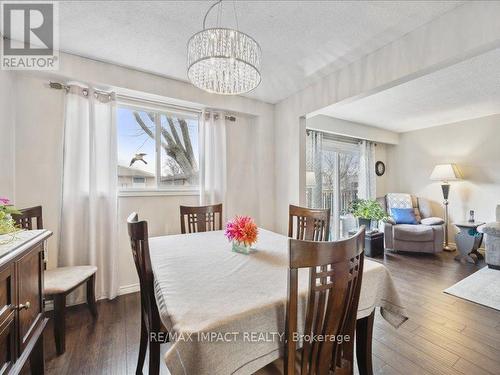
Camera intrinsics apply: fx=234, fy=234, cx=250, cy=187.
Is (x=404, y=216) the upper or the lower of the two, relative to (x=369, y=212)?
lower

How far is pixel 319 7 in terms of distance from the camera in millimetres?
1622

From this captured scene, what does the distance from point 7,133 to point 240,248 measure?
2.19m

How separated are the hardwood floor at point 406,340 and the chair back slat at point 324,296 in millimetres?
976

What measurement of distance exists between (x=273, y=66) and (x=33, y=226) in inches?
106

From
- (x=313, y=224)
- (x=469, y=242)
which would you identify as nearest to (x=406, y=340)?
(x=313, y=224)

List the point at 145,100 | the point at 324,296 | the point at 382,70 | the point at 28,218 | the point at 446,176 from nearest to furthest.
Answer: the point at 324,296
the point at 28,218
the point at 382,70
the point at 145,100
the point at 446,176

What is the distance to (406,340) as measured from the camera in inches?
70.7

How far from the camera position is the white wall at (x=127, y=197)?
7.04 ft

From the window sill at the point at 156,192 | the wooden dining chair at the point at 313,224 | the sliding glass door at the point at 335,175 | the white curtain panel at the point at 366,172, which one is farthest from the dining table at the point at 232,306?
the white curtain panel at the point at 366,172

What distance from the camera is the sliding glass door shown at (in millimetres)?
4273

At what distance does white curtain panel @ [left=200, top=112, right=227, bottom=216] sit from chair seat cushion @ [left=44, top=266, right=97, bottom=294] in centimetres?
135

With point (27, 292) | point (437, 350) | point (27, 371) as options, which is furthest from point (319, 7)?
point (27, 371)

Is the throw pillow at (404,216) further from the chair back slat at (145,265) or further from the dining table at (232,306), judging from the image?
the chair back slat at (145,265)

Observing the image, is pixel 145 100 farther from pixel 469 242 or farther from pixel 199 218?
pixel 469 242
